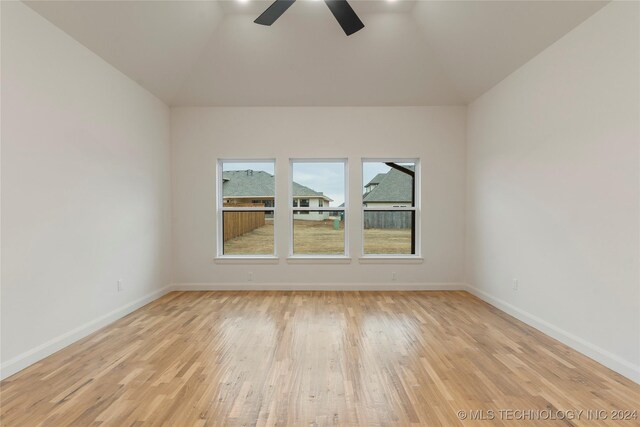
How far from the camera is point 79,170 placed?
3.07m

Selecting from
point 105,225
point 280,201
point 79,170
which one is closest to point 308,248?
point 280,201

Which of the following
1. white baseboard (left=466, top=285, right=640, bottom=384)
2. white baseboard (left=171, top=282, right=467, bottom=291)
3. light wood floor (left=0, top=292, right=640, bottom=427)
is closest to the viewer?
light wood floor (left=0, top=292, right=640, bottom=427)

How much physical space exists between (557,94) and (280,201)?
11.9ft

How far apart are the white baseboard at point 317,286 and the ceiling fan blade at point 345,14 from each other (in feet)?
11.3

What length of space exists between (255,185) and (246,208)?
403 mm

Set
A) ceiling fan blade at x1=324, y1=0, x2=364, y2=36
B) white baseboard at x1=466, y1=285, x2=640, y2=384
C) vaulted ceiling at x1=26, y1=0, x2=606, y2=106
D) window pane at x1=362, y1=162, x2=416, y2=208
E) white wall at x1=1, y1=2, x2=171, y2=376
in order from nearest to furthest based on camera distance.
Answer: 1. white baseboard at x1=466, y1=285, x2=640, y2=384
2. white wall at x1=1, y1=2, x2=171, y2=376
3. ceiling fan blade at x1=324, y1=0, x2=364, y2=36
4. vaulted ceiling at x1=26, y1=0, x2=606, y2=106
5. window pane at x1=362, y1=162, x2=416, y2=208

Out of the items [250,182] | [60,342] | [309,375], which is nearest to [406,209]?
[250,182]

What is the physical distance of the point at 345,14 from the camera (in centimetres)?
279

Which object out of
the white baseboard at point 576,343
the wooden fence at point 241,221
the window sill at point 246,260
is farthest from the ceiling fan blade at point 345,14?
the white baseboard at point 576,343

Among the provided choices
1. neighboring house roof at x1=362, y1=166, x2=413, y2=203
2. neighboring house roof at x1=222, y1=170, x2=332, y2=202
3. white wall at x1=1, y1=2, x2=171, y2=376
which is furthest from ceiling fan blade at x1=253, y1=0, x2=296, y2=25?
neighboring house roof at x1=362, y1=166, x2=413, y2=203

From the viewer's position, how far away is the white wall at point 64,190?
95.2 inches

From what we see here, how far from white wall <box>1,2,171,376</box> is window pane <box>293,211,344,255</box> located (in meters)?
2.18

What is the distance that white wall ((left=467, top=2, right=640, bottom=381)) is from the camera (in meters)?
2.35

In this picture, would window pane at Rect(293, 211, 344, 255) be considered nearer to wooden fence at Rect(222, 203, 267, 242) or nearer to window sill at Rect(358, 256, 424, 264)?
window sill at Rect(358, 256, 424, 264)
